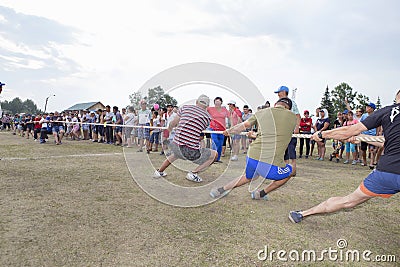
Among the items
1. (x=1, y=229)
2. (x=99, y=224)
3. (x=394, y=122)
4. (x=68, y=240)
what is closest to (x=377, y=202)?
(x=394, y=122)

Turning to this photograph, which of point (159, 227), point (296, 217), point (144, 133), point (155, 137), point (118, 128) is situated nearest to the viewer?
point (159, 227)

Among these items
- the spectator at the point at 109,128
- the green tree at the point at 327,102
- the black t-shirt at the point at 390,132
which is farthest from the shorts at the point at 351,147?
the green tree at the point at 327,102

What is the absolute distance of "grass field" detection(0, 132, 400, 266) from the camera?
274cm

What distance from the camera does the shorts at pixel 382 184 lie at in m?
2.82

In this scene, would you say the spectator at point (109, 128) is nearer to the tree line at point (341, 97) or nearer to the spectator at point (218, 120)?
the spectator at point (218, 120)

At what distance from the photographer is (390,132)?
287 cm

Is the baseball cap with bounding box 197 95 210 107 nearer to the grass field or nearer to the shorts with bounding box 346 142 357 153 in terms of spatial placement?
the grass field

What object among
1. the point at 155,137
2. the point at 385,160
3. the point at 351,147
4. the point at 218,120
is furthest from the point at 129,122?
the point at 385,160

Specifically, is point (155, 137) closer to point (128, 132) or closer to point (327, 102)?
point (128, 132)

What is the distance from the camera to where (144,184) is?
546cm

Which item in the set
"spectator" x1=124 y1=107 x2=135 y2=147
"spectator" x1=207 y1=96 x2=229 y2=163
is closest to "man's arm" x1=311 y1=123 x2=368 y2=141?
"spectator" x1=207 y1=96 x2=229 y2=163

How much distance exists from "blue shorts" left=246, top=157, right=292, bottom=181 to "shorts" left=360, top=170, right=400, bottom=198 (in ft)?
4.02

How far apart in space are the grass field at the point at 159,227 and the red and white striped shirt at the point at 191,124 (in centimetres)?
91

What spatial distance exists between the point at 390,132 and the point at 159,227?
278 centimetres
